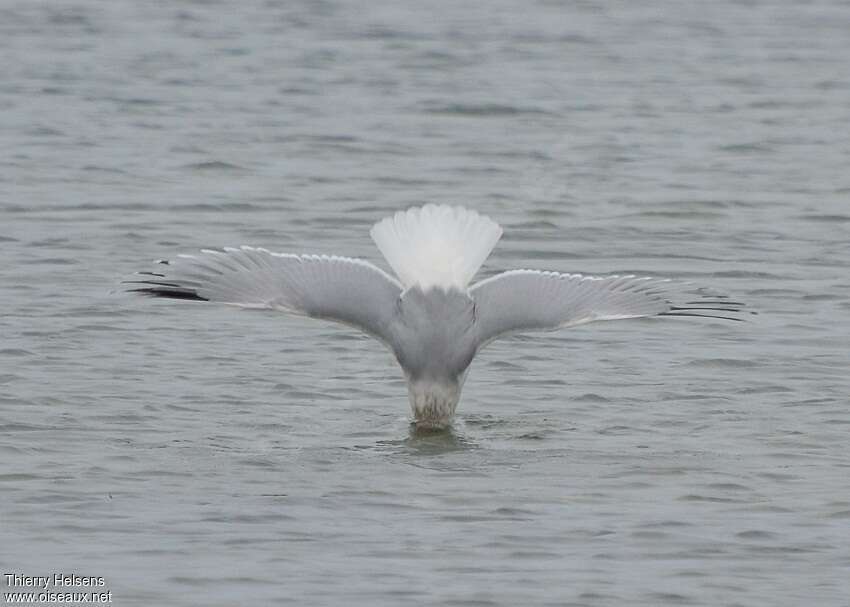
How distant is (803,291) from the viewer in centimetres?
1212

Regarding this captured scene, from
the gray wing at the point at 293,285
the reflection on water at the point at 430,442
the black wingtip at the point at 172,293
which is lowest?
the reflection on water at the point at 430,442

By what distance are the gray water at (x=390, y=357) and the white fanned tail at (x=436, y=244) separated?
73 centimetres

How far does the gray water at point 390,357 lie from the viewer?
7516 millimetres

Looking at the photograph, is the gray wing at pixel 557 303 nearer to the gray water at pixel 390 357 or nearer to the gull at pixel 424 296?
the gull at pixel 424 296

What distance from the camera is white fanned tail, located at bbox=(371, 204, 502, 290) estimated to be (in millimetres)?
9094

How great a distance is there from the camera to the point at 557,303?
30.3 feet

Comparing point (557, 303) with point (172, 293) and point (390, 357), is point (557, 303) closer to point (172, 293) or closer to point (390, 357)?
point (172, 293)

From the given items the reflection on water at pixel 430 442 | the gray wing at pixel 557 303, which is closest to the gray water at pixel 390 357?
the reflection on water at pixel 430 442

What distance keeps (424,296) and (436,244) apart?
243 mm

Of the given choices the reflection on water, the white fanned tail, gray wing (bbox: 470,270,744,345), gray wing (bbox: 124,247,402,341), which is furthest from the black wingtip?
gray wing (bbox: 470,270,744,345)

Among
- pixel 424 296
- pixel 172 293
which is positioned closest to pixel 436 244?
pixel 424 296

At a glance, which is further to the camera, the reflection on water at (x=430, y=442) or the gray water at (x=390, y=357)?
the reflection on water at (x=430, y=442)

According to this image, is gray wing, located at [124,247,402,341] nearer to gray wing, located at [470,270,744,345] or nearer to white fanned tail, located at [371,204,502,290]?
white fanned tail, located at [371,204,502,290]

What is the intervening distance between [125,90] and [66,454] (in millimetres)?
10633
